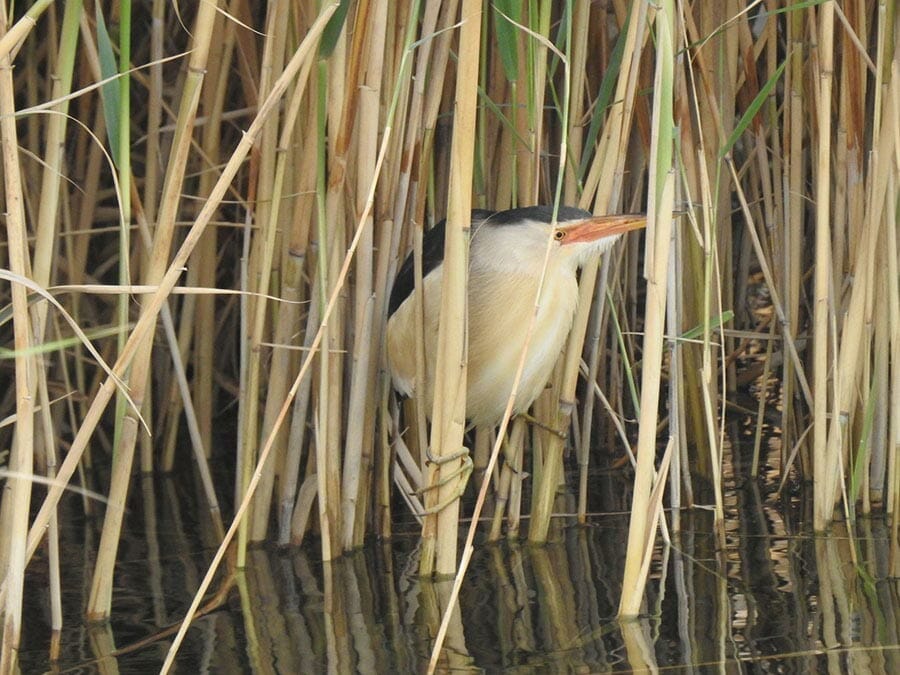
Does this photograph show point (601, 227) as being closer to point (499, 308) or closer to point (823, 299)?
point (499, 308)

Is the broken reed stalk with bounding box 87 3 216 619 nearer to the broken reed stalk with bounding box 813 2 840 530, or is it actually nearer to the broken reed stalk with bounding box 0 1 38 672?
the broken reed stalk with bounding box 0 1 38 672

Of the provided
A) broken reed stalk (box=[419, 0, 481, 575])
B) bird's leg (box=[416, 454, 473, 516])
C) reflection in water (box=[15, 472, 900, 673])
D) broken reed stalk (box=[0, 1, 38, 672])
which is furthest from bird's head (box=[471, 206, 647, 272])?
broken reed stalk (box=[0, 1, 38, 672])

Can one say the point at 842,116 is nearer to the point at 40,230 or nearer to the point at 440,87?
the point at 440,87

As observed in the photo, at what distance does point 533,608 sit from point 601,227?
0.67 m

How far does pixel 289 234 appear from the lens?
243 centimetres

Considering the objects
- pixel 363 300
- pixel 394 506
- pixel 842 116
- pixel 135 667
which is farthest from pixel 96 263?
pixel 842 116

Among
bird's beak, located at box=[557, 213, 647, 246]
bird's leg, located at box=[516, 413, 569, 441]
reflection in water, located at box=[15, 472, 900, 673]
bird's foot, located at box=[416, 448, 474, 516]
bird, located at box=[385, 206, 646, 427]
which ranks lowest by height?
reflection in water, located at box=[15, 472, 900, 673]

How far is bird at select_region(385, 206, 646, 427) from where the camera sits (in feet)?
7.62

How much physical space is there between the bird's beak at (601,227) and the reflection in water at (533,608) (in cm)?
61

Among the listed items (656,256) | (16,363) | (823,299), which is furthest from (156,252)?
(823,299)

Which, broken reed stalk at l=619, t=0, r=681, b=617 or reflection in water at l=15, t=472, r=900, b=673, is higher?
broken reed stalk at l=619, t=0, r=681, b=617

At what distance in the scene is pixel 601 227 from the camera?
2.22 metres

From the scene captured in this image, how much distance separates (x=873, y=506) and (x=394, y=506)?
3.34 feet

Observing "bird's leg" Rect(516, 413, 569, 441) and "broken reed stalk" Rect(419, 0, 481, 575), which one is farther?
"bird's leg" Rect(516, 413, 569, 441)
